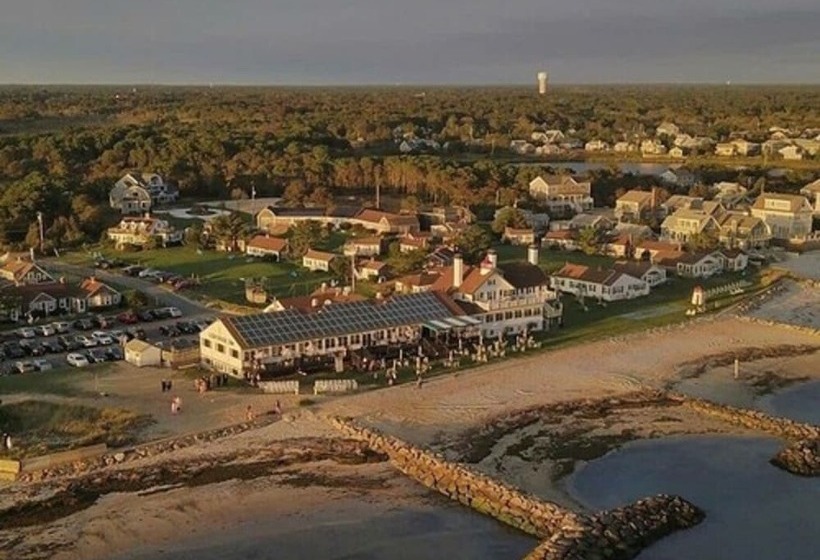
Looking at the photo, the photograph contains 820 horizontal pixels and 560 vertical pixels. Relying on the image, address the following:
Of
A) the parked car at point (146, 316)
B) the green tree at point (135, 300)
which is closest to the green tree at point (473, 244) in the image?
the green tree at point (135, 300)

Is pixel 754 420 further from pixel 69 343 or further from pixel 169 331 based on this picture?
pixel 69 343

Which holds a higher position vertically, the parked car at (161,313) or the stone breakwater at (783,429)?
the parked car at (161,313)

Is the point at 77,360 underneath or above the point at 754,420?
above

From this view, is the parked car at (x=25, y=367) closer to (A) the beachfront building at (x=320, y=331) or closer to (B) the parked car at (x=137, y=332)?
(B) the parked car at (x=137, y=332)

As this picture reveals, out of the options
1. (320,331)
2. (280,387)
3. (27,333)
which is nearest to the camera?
(280,387)

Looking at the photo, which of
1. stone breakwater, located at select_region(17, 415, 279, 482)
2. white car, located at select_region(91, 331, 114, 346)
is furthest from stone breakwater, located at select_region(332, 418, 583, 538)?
white car, located at select_region(91, 331, 114, 346)

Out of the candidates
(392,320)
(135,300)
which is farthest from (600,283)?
(135,300)
